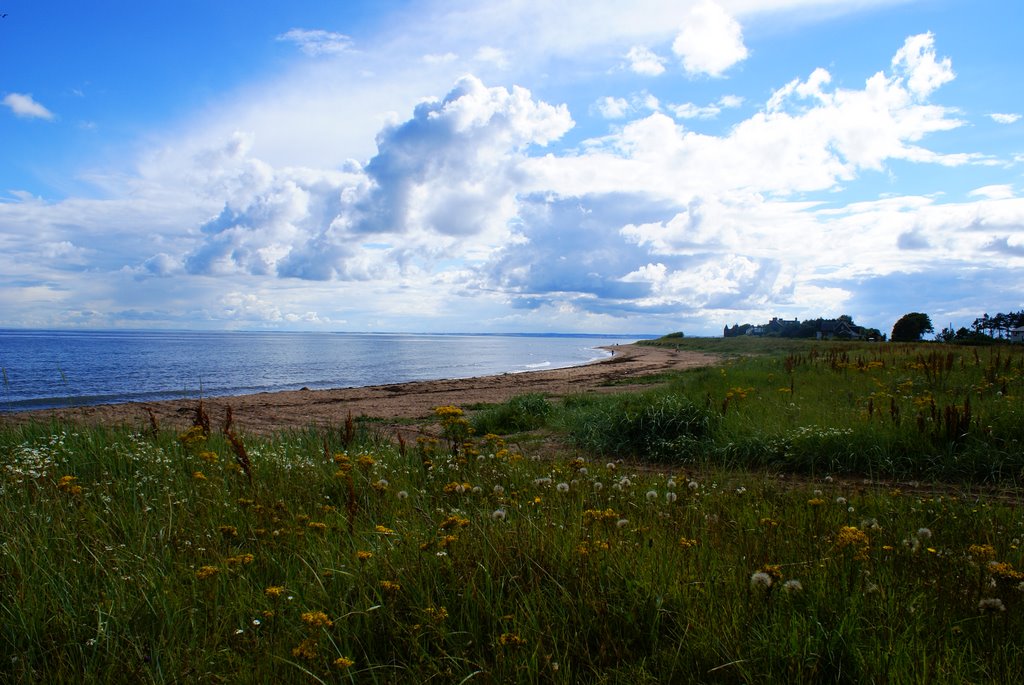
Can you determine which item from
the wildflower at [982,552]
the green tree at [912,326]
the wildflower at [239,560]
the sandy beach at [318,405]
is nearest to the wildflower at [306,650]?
the wildflower at [239,560]

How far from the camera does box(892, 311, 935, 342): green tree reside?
43.2 meters

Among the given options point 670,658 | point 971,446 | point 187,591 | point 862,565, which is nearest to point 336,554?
point 187,591

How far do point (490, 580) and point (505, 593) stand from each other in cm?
19

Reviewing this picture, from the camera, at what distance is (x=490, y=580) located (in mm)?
2811

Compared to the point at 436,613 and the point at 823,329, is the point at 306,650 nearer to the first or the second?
the point at 436,613

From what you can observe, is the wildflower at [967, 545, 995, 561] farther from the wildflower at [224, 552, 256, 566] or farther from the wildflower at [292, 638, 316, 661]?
the wildflower at [224, 552, 256, 566]

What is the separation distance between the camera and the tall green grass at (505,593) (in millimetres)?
2377

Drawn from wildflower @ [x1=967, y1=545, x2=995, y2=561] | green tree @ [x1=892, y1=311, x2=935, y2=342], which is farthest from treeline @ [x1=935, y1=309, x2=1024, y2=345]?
wildflower @ [x1=967, y1=545, x2=995, y2=561]

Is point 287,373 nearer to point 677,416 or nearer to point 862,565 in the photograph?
point 677,416

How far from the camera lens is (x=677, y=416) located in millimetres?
8945

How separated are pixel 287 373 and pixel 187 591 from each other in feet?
120

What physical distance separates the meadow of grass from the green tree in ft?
149

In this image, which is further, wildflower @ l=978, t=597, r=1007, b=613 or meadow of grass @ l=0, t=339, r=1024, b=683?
wildflower @ l=978, t=597, r=1007, b=613

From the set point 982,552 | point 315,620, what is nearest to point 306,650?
point 315,620
